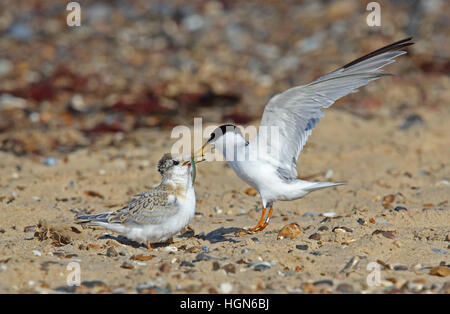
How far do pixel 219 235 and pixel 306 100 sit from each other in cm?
132

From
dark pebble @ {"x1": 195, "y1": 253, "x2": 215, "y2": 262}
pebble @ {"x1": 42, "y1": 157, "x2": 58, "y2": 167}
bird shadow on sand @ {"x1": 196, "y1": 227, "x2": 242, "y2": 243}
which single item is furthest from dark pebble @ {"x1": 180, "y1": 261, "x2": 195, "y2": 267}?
pebble @ {"x1": 42, "y1": 157, "x2": 58, "y2": 167}

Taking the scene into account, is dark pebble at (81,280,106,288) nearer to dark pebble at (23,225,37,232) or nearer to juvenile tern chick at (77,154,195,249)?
juvenile tern chick at (77,154,195,249)

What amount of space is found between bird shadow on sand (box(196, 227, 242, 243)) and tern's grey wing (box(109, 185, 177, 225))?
49 cm

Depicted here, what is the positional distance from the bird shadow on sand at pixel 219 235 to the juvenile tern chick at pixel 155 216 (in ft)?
1.26

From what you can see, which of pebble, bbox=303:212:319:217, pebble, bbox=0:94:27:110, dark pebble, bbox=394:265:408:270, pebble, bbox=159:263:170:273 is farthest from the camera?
pebble, bbox=0:94:27:110

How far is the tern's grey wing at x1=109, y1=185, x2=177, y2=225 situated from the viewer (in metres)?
4.79

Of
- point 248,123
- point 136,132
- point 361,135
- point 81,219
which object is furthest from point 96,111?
point 81,219

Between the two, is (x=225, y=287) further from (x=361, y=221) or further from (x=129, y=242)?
(x=361, y=221)

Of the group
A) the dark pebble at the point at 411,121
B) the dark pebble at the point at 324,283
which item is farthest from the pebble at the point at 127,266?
the dark pebble at the point at 411,121

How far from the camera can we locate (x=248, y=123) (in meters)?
9.43

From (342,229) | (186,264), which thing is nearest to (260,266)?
(186,264)

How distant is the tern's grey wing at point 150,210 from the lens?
4.79 m
